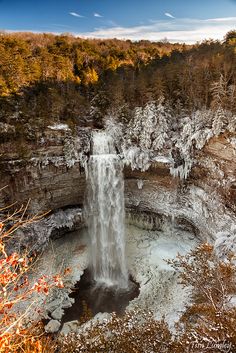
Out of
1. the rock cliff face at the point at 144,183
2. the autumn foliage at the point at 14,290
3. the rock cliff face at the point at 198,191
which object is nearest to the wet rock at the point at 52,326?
the rock cliff face at the point at 144,183

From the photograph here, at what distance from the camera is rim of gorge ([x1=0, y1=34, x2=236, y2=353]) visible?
21156 mm

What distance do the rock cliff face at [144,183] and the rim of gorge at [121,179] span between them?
9cm

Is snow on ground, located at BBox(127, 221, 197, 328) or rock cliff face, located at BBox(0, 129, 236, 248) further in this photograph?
rock cliff face, located at BBox(0, 129, 236, 248)

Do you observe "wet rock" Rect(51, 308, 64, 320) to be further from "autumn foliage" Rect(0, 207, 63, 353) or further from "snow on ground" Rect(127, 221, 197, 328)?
"autumn foliage" Rect(0, 207, 63, 353)

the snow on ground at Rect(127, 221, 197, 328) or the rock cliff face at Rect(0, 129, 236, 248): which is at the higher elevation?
the rock cliff face at Rect(0, 129, 236, 248)

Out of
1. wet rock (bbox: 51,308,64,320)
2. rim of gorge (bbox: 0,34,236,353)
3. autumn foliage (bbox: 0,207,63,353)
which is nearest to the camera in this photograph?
autumn foliage (bbox: 0,207,63,353)

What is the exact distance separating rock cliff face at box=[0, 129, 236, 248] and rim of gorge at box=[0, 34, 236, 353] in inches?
3.5

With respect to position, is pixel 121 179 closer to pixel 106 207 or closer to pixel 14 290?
pixel 106 207

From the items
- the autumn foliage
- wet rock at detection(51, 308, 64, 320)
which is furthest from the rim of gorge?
the autumn foliage

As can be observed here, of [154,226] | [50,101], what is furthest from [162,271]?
[50,101]

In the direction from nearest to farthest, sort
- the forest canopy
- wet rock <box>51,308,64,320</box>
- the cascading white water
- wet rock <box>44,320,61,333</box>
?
wet rock <box>44,320,61,333</box>
wet rock <box>51,308,64,320</box>
the cascading white water
the forest canopy

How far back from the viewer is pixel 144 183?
26.4 meters

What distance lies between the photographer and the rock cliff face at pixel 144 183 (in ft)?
69.4

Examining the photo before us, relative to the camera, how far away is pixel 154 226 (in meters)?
27.2
